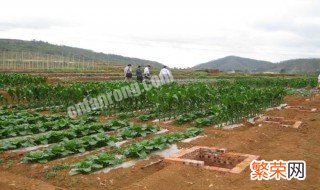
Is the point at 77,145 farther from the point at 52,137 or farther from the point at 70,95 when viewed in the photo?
the point at 70,95

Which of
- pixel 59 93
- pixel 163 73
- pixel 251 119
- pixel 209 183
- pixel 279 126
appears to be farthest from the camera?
pixel 163 73

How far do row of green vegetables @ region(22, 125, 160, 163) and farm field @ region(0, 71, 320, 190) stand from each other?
0.8 inches

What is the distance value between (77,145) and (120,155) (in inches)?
41.8

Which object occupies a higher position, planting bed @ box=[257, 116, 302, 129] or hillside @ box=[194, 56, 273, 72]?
hillside @ box=[194, 56, 273, 72]

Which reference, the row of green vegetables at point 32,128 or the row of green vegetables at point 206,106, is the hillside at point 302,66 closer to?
the row of green vegetables at point 206,106

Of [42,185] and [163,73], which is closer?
[42,185]

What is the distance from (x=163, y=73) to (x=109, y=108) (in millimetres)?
7276

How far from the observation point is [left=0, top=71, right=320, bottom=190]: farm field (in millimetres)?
6293

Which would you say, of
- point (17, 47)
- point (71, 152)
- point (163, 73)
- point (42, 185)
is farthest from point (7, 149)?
point (17, 47)

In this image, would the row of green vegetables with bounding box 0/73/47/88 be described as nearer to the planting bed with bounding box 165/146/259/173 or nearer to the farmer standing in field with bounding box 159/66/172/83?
the farmer standing in field with bounding box 159/66/172/83

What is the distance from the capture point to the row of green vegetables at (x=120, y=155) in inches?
268

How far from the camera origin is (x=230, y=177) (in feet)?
20.7

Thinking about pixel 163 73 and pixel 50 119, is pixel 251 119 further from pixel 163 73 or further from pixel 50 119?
pixel 163 73

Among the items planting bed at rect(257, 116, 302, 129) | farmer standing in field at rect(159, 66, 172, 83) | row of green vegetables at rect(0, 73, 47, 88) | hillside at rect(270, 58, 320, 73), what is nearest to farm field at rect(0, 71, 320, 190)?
planting bed at rect(257, 116, 302, 129)
